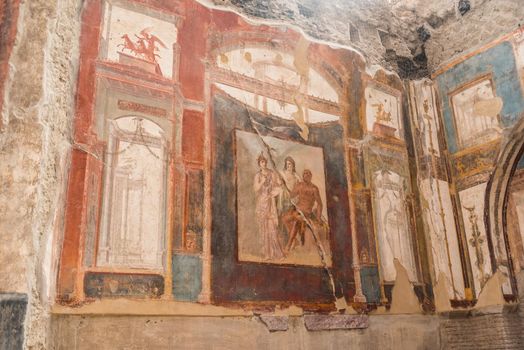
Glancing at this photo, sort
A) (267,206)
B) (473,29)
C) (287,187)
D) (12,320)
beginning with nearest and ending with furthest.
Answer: (12,320) < (267,206) < (287,187) < (473,29)

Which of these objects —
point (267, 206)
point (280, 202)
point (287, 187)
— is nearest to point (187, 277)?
point (267, 206)

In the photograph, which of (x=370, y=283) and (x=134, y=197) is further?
(x=370, y=283)

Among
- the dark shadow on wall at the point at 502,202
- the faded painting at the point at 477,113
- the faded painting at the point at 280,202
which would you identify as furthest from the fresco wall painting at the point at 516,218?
the faded painting at the point at 280,202

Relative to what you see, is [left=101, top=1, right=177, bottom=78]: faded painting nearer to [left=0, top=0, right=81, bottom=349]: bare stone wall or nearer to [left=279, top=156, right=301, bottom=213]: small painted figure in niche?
[left=0, top=0, right=81, bottom=349]: bare stone wall

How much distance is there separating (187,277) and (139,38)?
60.6 inches

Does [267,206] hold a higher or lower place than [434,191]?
lower

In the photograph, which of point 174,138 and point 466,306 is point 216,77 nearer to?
point 174,138

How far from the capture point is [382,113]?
4512 mm

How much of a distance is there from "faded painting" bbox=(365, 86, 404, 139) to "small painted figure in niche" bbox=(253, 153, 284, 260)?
120cm

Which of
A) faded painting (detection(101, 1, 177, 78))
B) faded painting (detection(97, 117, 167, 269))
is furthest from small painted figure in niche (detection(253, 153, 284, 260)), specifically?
faded painting (detection(101, 1, 177, 78))

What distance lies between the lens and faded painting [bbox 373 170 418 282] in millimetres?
4074

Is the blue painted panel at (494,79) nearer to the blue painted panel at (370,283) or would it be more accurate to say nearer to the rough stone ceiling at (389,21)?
the rough stone ceiling at (389,21)

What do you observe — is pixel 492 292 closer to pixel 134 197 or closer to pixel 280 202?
pixel 280 202

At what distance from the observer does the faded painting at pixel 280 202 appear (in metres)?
3.43
